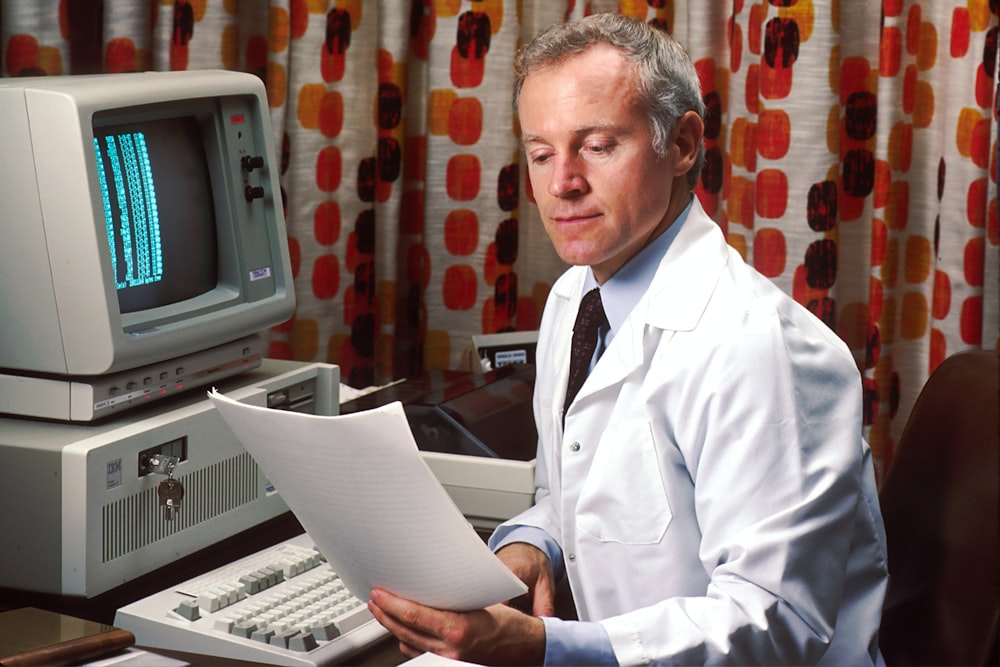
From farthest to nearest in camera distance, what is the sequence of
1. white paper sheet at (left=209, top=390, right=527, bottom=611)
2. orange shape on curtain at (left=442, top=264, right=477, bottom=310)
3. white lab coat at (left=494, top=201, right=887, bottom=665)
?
orange shape on curtain at (left=442, top=264, right=477, bottom=310), white lab coat at (left=494, top=201, right=887, bottom=665), white paper sheet at (left=209, top=390, right=527, bottom=611)

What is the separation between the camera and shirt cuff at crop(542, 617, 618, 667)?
1099 mm

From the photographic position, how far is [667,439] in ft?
3.92

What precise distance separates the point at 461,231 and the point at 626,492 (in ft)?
3.83

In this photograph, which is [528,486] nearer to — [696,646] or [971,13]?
[696,646]

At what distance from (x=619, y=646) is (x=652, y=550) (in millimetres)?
125

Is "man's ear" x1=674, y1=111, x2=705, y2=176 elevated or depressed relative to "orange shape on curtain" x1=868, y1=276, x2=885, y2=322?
elevated

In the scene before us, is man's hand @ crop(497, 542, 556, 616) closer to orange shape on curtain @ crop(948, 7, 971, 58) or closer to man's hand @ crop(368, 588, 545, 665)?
man's hand @ crop(368, 588, 545, 665)

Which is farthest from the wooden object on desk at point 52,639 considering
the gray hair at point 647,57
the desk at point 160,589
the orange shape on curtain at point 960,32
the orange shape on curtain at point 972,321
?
the orange shape on curtain at point 960,32

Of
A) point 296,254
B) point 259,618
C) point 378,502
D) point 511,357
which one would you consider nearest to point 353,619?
point 259,618

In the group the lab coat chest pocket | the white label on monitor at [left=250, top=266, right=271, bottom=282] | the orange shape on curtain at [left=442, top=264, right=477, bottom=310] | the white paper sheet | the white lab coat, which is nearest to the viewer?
the white paper sheet

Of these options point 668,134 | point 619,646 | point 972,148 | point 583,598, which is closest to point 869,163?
point 972,148

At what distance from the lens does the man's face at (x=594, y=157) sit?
123 centimetres

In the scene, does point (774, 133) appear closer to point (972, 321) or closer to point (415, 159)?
point (972, 321)

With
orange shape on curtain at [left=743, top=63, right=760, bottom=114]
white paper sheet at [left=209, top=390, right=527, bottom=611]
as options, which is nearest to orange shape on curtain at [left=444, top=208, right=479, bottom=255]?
orange shape on curtain at [left=743, top=63, right=760, bottom=114]
